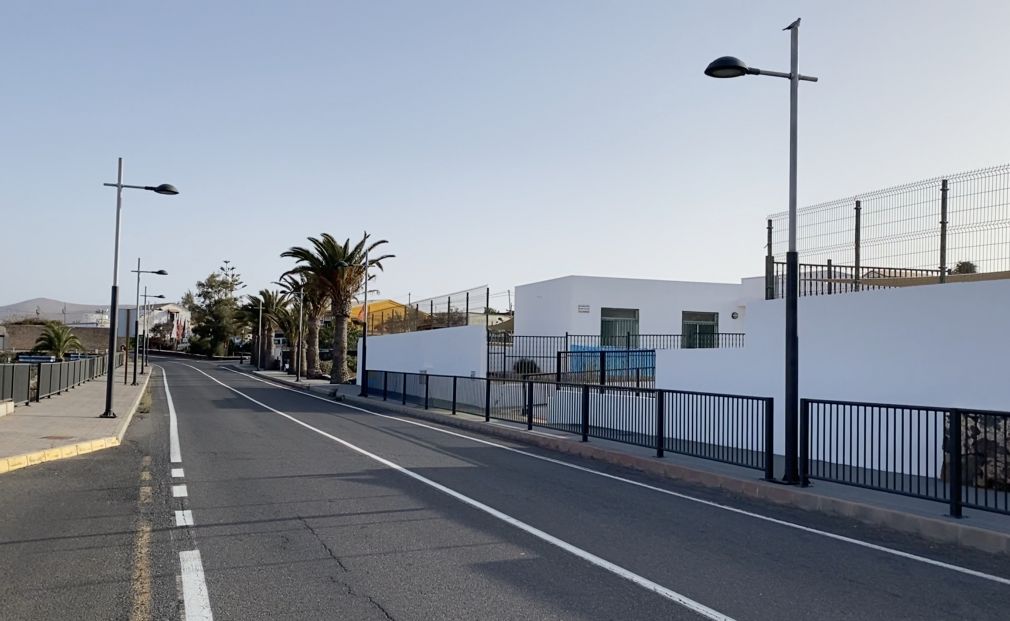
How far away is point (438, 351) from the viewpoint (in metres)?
36.9

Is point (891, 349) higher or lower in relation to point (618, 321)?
lower

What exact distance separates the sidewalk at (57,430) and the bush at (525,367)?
42.7 feet

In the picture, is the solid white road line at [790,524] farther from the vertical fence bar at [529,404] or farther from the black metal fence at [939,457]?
the vertical fence bar at [529,404]

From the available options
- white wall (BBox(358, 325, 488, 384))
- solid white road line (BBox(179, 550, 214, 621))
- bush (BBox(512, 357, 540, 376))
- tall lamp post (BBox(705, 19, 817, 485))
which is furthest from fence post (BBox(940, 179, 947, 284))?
white wall (BBox(358, 325, 488, 384))

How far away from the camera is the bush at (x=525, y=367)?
3036cm

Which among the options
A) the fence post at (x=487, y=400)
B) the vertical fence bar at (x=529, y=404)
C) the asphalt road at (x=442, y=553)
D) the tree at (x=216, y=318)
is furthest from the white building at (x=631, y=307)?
the tree at (x=216, y=318)

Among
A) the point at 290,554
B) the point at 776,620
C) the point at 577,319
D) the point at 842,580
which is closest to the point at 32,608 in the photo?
the point at 290,554

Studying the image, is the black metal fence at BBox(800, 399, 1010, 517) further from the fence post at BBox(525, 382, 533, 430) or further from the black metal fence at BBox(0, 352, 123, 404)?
the black metal fence at BBox(0, 352, 123, 404)

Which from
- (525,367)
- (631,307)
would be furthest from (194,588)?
(631,307)

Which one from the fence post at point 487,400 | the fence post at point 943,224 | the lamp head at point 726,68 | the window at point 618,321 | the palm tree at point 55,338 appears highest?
the lamp head at point 726,68

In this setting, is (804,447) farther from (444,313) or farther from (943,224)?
(444,313)

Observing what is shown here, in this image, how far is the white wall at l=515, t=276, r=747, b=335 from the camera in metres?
40.5

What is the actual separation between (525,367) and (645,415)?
15.2 metres

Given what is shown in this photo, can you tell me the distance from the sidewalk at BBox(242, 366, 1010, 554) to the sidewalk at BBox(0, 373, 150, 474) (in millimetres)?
8967
